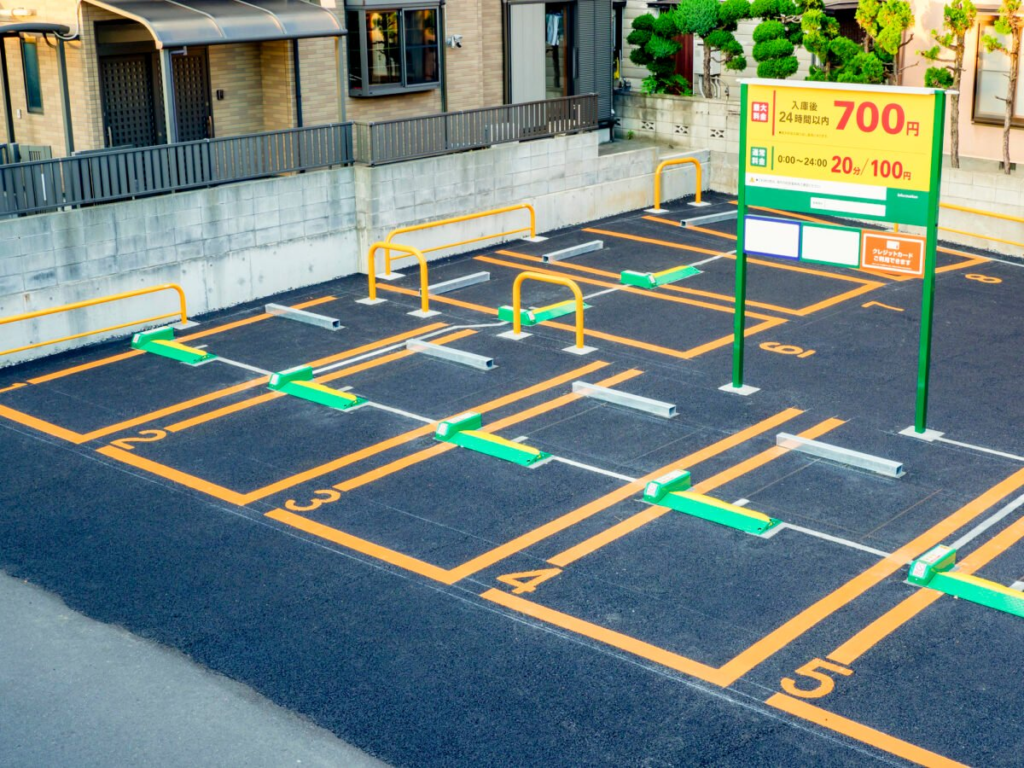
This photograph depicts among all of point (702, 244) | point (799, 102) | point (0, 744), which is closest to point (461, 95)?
point (702, 244)

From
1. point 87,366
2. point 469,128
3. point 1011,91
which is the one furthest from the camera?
point 1011,91

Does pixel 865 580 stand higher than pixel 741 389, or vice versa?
pixel 741 389

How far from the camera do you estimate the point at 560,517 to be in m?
11.0

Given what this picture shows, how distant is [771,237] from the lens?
13227 mm

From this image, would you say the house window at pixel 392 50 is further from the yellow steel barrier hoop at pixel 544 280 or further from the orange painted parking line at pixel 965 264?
the orange painted parking line at pixel 965 264

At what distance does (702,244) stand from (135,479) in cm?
1127

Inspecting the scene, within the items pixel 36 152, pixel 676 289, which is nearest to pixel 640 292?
pixel 676 289

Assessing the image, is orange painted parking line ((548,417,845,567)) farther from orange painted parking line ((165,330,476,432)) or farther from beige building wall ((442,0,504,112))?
beige building wall ((442,0,504,112))

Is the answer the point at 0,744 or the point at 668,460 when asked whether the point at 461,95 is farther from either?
the point at 0,744

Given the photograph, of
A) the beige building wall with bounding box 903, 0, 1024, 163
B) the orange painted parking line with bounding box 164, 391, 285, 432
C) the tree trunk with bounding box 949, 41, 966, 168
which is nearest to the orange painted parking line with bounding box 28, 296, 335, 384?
the orange painted parking line with bounding box 164, 391, 285, 432

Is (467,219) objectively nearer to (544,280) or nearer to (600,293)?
(600,293)

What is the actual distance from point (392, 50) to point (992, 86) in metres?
10.6

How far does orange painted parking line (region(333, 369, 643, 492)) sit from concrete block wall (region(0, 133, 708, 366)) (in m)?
5.83

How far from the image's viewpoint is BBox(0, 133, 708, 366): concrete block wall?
15.7 meters
